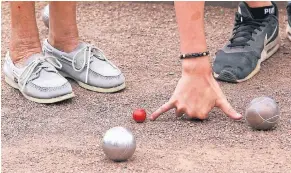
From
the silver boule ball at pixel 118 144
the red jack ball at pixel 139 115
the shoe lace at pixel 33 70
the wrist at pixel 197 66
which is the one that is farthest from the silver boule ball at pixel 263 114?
the shoe lace at pixel 33 70

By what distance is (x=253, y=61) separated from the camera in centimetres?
378

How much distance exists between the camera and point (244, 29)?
3941mm

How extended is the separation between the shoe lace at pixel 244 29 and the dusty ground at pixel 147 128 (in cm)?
20

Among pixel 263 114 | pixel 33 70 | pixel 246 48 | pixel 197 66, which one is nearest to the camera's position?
pixel 263 114

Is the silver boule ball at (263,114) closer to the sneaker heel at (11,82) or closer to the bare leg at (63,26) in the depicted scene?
the bare leg at (63,26)

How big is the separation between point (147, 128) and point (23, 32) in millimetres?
894

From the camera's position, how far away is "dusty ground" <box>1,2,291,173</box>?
8.80 ft

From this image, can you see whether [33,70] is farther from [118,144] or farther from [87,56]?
[118,144]

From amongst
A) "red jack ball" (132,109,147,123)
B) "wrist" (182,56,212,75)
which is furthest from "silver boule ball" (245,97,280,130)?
"red jack ball" (132,109,147,123)

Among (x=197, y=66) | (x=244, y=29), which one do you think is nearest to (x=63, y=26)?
(x=197, y=66)

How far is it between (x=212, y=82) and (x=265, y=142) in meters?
0.34

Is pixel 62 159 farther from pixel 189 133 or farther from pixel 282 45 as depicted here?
pixel 282 45

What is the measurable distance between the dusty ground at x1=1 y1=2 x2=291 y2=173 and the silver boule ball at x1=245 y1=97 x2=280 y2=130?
0.05 meters

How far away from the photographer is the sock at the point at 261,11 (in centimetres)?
403
